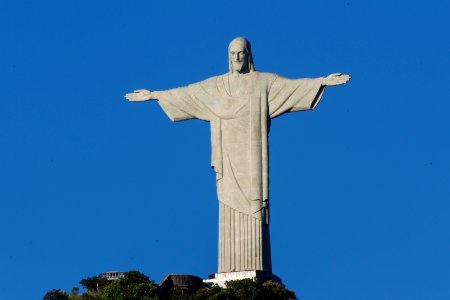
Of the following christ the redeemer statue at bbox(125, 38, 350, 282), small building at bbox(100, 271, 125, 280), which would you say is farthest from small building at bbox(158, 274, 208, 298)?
small building at bbox(100, 271, 125, 280)

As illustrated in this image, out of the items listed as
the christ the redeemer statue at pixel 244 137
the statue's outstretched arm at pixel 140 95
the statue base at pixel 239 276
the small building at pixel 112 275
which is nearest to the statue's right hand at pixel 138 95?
the statue's outstretched arm at pixel 140 95

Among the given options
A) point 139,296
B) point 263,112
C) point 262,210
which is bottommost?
point 139,296

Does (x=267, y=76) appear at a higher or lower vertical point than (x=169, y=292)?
higher

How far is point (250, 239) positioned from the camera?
51062 millimetres

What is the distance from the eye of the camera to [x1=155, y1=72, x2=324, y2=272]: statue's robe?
51156mm

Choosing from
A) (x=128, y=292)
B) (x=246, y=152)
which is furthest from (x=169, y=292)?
(x=246, y=152)

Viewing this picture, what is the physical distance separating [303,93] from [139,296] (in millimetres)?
9206

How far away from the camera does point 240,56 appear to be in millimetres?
52125

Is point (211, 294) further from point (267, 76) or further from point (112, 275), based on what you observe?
point (267, 76)

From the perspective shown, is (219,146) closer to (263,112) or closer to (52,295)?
(263,112)

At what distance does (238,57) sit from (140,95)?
4057 millimetres

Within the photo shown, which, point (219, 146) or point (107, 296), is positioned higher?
point (219, 146)

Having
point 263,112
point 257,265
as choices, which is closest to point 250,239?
point 257,265

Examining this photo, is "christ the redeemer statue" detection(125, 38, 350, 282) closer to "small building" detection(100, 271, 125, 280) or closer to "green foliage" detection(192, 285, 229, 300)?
"green foliage" detection(192, 285, 229, 300)
